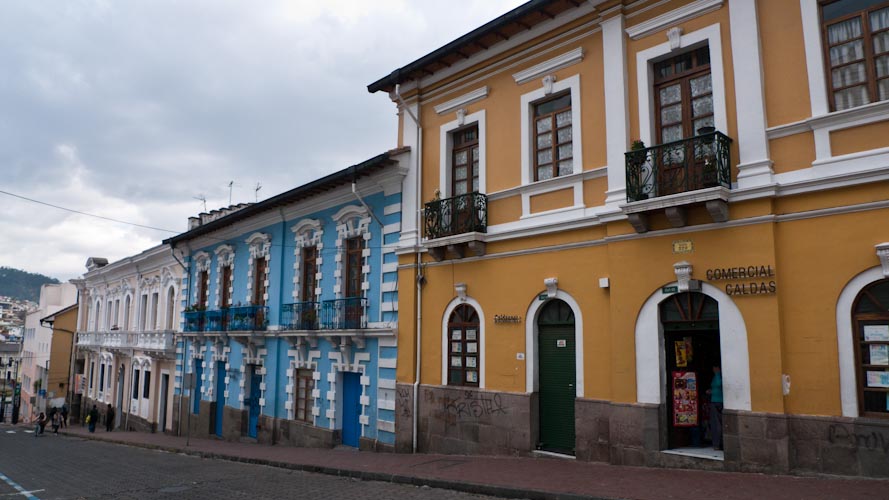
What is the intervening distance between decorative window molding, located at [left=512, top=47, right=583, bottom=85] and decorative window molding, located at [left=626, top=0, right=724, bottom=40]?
45.7 inches

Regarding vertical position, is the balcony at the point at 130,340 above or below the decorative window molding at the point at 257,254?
below

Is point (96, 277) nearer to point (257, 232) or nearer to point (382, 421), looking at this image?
point (257, 232)

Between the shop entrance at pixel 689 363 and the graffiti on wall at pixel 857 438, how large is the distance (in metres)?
2.13

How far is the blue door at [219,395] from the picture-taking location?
77.7 feet

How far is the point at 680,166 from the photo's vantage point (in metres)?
10.1

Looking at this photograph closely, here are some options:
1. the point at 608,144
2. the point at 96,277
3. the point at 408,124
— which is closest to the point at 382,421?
the point at 408,124

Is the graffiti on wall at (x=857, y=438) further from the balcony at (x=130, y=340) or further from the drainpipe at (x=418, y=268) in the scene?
the balcony at (x=130, y=340)

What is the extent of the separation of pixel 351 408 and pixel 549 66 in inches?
400

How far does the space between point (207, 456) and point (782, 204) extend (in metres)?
16.0

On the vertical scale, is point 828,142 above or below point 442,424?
above

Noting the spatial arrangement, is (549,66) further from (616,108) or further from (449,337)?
(449,337)

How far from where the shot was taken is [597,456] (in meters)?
11.0

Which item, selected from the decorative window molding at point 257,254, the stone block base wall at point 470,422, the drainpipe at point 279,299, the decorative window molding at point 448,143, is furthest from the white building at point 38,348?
the decorative window molding at point 448,143

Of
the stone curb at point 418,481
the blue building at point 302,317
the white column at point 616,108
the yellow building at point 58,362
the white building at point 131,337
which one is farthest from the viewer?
the yellow building at point 58,362
